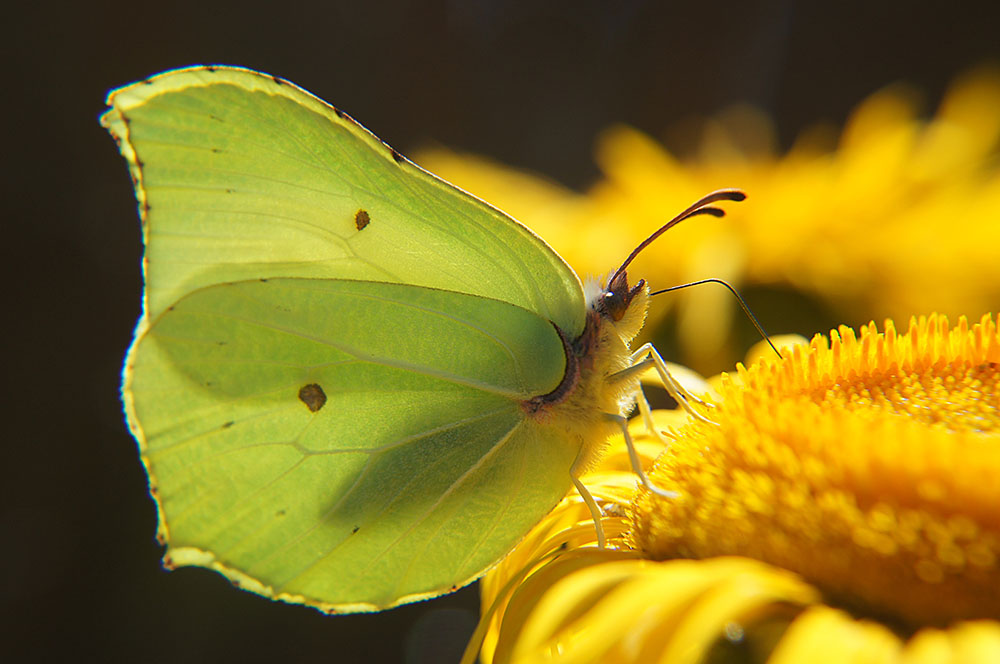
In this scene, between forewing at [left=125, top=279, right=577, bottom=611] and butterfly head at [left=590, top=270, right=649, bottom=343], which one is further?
butterfly head at [left=590, top=270, right=649, bottom=343]

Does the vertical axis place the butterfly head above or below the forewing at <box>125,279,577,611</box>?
above

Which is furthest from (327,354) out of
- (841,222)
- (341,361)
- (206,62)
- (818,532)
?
(206,62)

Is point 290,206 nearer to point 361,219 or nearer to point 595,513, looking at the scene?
point 361,219

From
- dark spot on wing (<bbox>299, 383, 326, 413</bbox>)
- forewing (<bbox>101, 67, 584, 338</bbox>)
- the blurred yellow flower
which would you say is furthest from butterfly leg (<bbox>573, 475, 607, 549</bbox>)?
the blurred yellow flower

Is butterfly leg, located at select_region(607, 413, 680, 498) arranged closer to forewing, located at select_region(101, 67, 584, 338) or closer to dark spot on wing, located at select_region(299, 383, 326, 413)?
forewing, located at select_region(101, 67, 584, 338)

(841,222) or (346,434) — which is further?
(841,222)

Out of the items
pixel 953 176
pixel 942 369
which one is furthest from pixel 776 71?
pixel 942 369

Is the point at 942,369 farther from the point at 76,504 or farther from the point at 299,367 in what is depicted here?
the point at 76,504
